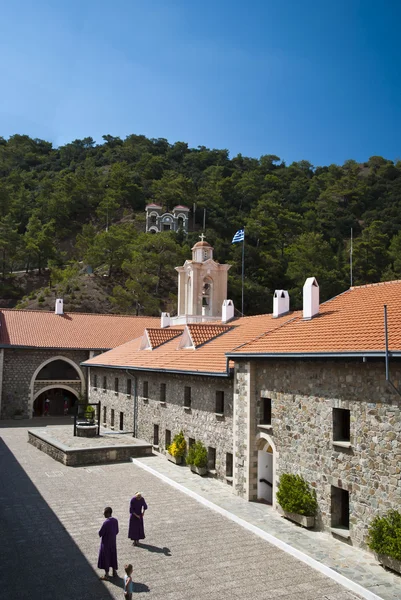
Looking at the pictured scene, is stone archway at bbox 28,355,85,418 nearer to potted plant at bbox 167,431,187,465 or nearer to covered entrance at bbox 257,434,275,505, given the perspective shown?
potted plant at bbox 167,431,187,465

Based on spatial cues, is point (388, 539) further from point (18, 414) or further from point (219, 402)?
point (18, 414)

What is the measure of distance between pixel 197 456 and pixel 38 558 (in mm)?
7652

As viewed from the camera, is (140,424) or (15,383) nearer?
(140,424)

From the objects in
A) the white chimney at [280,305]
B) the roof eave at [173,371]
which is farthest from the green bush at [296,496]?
the white chimney at [280,305]

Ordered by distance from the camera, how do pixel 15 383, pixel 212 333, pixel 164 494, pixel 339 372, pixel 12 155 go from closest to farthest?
pixel 339 372 < pixel 164 494 < pixel 212 333 < pixel 15 383 < pixel 12 155

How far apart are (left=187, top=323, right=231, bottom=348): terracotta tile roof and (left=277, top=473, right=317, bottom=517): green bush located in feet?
30.4

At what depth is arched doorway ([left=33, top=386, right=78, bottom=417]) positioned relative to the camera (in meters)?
34.3

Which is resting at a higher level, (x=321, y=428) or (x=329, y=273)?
(x=329, y=273)

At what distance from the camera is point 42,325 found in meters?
36.2

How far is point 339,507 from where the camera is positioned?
11.4m

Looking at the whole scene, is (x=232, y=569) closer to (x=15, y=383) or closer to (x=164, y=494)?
(x=164, y=494)

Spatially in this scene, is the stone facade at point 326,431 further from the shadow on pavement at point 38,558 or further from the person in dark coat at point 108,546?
the shadow on pavement at point 38,558

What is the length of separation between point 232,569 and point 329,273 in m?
51.5

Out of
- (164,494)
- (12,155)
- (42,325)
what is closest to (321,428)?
(164,494)
